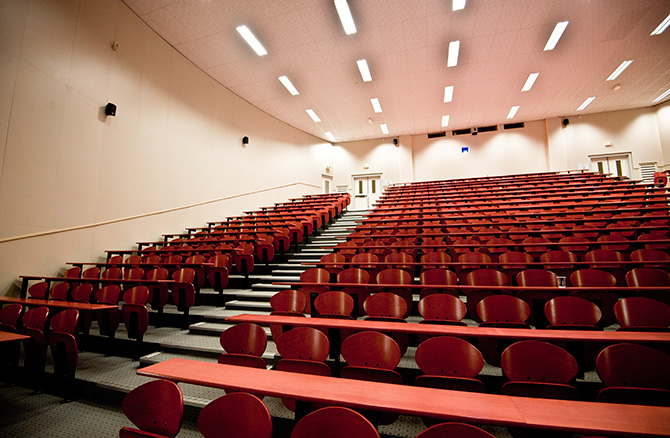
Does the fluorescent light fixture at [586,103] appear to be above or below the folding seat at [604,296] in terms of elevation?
above

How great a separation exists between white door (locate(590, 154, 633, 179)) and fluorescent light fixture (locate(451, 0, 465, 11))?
279 inches

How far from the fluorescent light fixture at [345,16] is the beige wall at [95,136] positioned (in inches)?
130

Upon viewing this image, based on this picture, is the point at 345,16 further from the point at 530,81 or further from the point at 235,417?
the point at 235,417

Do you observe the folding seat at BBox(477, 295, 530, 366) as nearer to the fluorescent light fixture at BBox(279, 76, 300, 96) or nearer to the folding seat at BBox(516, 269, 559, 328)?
the folding seat at BBox(516, 269, 559, 328)

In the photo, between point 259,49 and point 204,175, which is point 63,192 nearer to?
point 204,175

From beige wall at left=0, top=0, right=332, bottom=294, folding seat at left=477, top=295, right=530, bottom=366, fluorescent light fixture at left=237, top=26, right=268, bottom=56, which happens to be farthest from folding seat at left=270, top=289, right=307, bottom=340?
fluorescent light fixture at left=237, top=26, right=268, bottom=56

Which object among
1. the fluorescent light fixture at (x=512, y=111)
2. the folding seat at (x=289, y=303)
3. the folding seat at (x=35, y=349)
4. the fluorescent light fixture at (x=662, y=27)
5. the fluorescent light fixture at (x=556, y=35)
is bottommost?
the folding seat at (x=35, y=349)

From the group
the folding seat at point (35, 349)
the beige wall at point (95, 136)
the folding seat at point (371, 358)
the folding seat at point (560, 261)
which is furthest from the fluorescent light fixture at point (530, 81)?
the folding seat at point (35, 349)

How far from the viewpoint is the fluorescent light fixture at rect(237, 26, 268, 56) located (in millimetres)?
5137

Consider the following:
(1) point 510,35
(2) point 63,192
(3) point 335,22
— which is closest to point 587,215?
(1) point 510,35

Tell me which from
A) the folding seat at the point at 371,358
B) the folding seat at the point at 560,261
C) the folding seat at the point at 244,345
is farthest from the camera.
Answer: the folding seat at the point at 560,261

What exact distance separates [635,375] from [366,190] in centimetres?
986

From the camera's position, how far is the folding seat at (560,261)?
110 inches

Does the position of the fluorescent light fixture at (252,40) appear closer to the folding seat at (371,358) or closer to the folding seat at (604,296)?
the folding seat at (371,358)
